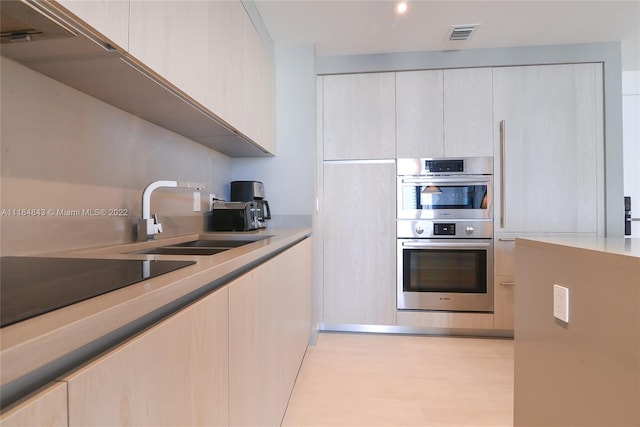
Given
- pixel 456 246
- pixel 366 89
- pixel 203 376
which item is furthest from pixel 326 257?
pixel 203 376

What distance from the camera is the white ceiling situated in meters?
2.02

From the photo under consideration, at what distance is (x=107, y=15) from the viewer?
0.76 meters

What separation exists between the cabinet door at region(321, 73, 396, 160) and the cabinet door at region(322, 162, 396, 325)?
13 centimetres

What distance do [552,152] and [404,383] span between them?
2.18 metres

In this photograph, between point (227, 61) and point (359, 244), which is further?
point (359, 244)

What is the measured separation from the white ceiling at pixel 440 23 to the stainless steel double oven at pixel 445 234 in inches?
37.5

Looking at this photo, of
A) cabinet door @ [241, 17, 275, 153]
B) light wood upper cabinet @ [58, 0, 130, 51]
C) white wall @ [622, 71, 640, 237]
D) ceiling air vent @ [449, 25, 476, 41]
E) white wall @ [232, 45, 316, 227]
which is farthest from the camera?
white wall @ [622, 71, 640, 237]

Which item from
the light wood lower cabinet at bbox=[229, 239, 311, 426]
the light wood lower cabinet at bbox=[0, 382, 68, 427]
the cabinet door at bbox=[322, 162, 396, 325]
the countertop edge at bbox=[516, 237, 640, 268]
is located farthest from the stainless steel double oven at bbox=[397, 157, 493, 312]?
the light wood lower cabinet at bbox=[0, 382, 68, 427]

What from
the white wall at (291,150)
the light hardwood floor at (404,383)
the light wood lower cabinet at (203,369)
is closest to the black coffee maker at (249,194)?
the white wall at (291,150)

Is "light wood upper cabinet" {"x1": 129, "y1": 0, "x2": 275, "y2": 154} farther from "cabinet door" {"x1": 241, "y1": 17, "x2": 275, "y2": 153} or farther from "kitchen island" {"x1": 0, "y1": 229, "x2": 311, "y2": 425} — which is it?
"kitchen island" {"x1": 0, "y1": 229, "x2": 311, "y2": 425}

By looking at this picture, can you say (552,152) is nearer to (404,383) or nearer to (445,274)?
(445,274)

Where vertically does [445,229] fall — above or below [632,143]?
below

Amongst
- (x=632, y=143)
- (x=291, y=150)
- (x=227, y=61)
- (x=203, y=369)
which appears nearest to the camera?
(x=203, y=369)

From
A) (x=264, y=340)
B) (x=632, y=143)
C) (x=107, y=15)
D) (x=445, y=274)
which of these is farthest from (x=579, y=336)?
(x=632, y=143)
